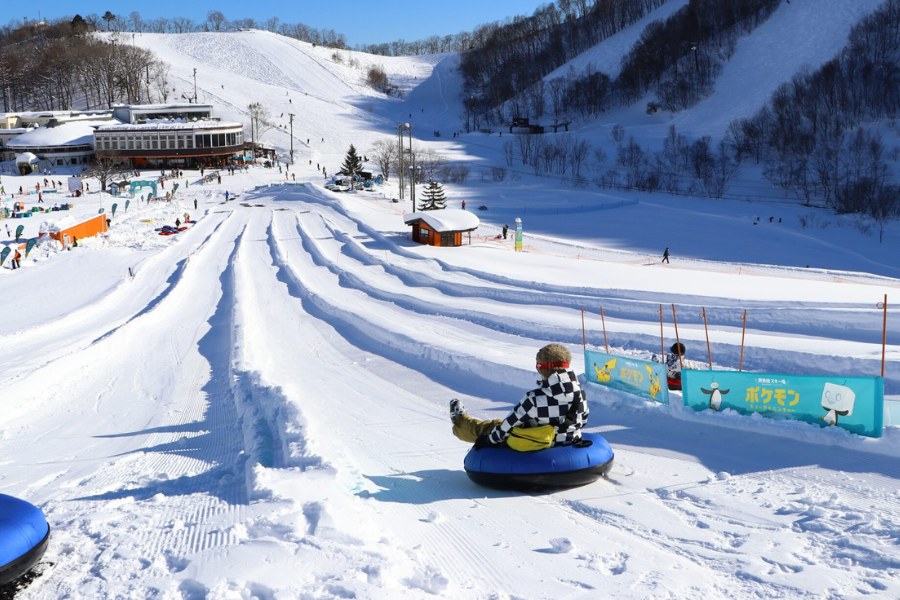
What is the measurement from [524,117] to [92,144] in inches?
2316

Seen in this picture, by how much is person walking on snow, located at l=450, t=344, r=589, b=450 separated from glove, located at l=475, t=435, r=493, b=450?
0.29ft

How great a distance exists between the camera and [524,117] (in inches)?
4491

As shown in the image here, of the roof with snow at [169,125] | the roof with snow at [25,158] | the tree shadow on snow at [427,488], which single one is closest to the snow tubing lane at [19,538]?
the tree shadow on snow at [427,488]

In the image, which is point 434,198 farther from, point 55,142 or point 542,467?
point 55,142

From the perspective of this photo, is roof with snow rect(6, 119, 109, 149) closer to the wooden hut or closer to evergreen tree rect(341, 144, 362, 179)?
evergreen tree rect(341, 144, 362, 179)

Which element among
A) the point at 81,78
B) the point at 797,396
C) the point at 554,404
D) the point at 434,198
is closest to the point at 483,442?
the point at 554,404

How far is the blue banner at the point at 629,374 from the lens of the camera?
34.4 feet

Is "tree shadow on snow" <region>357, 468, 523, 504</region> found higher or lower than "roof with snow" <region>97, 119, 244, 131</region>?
lower

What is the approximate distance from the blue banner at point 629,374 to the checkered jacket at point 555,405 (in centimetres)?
366

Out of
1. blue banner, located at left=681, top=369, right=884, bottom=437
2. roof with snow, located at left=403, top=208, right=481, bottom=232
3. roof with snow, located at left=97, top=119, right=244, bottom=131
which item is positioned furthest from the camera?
roof with snow, located at left=97, top=119, right=244, bottom=131

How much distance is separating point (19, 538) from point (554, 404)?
4332 mm

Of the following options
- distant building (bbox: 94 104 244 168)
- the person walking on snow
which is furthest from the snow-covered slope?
distant building (bbox: 94 104 244 168)

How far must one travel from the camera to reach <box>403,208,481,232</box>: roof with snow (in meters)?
36.8

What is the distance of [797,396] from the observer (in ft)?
29.9
